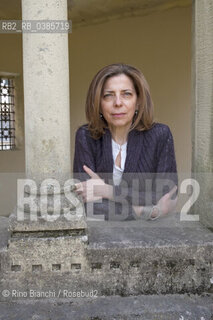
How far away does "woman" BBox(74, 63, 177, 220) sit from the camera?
6.78 ft

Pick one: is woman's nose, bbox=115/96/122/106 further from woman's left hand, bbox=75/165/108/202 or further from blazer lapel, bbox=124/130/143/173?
woman's left hand, bbox=75/165/108/202

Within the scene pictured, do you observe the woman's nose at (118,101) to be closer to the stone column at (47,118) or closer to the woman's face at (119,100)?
Answer: the woman's face at (119,100)

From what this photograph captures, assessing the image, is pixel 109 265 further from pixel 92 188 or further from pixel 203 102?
pixel 203 102

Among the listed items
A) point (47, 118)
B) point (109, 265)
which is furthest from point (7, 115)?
point (109, 265)

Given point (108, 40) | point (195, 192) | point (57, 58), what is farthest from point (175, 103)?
point (57, 58)

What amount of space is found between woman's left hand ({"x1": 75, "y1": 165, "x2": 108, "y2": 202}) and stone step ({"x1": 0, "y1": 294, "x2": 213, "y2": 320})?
0.52 meters

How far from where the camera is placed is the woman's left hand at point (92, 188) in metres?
2.04

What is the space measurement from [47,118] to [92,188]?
44 cm

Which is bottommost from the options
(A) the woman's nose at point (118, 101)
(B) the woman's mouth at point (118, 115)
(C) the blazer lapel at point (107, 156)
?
(C) the blazer lapel at point (107, 156)

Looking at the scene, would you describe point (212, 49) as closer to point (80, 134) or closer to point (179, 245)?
point (80, 134)

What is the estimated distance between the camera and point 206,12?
208 cm

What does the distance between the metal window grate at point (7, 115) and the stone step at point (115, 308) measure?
15.2 feet

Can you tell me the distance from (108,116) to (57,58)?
425mm

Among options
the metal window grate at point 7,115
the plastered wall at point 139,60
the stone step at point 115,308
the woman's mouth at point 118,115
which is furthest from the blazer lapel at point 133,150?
the metal window grate at point 7,115
